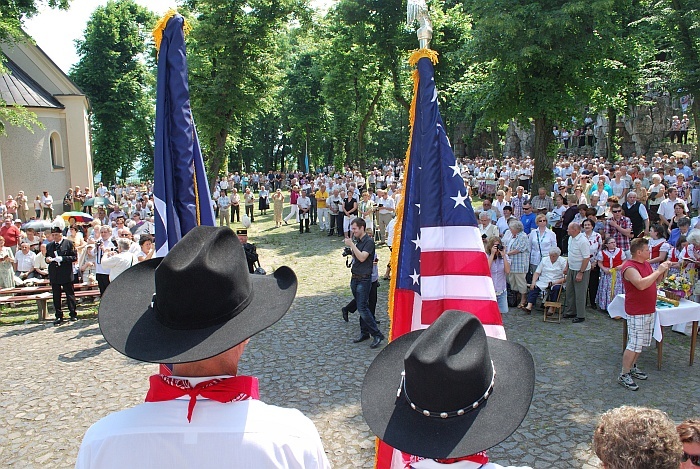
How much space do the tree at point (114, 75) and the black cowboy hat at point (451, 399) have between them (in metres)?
44.9

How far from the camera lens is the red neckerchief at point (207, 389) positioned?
196 cm

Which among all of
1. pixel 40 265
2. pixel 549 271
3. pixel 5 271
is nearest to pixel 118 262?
pixel 5 271

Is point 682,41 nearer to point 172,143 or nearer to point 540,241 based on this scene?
point 540,241

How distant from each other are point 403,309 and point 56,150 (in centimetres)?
3539

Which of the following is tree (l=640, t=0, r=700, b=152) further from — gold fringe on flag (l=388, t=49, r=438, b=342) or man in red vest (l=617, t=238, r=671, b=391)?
gold fringe on flag (l=388, t=49, r=438, b=342)

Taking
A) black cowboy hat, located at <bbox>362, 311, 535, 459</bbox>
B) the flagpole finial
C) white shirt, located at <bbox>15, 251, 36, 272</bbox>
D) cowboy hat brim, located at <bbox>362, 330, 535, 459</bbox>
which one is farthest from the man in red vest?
white shirt, located at <bbox>15, 251, 36, 272</bbox>

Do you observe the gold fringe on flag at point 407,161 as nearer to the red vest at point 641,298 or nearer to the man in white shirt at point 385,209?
the red vest at point 641,298

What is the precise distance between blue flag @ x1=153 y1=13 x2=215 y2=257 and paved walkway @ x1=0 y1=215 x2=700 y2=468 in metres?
3.55

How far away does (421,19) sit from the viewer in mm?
4590

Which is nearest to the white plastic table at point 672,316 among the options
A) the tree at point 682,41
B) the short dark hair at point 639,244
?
the short dark hair at point 639,244

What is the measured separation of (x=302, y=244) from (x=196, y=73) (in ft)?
35.9

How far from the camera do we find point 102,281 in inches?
481

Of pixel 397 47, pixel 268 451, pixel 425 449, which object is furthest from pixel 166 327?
pixel 397 47

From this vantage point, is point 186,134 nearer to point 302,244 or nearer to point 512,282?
point 512,282
